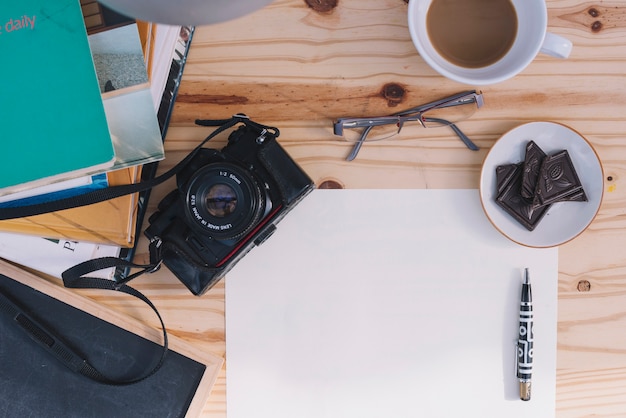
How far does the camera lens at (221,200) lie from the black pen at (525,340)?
1.34 ft

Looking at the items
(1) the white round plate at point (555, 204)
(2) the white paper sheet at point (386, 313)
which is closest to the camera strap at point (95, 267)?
(2) the white paper sheet at point (386, 313)

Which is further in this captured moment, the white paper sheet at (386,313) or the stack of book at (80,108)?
the white paper sheet at (386,313)

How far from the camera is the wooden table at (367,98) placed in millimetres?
757

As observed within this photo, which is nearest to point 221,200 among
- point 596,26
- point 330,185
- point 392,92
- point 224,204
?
point 224,204

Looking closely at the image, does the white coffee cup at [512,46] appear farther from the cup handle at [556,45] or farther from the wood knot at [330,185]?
the wood knot at [330,185]

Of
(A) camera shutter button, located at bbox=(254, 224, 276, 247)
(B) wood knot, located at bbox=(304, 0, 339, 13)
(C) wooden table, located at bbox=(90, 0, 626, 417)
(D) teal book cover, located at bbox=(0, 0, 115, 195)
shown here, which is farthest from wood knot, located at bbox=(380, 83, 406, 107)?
(D) teal book cover, located at bbox=(0, 0, 115, 195)

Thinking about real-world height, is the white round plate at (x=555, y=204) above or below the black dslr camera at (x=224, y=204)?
above

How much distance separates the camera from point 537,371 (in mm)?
798

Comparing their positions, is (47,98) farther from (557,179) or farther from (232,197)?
(557,179)


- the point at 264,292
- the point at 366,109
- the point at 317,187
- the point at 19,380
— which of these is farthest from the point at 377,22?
the point at 19,380

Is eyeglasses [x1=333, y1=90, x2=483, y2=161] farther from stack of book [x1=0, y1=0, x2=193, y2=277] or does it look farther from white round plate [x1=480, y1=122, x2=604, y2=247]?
stack of book [x1=0, y1=0, x2=193, y2=277]

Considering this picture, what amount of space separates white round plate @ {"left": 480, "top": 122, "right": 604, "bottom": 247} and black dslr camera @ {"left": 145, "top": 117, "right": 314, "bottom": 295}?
241 millimetres

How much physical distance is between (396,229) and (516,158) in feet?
0.60

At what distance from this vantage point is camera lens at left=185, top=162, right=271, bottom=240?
26.4 inches
